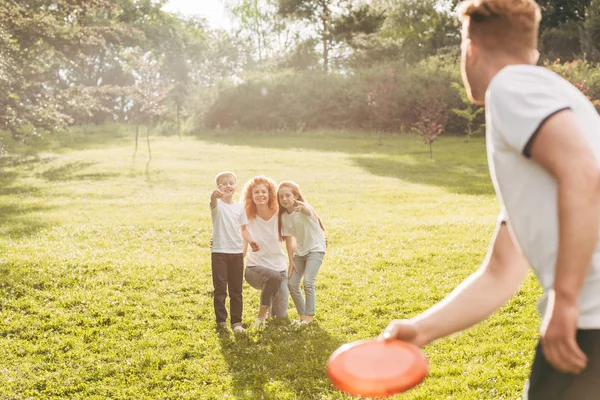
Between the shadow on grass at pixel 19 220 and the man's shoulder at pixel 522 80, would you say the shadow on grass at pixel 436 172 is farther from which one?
the man's shoulder at pixel 522 80

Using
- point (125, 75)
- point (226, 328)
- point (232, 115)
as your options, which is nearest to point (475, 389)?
point (226, 328)

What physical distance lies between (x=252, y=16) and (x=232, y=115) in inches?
729

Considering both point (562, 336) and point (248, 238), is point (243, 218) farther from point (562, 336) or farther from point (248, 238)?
point (562, 336)

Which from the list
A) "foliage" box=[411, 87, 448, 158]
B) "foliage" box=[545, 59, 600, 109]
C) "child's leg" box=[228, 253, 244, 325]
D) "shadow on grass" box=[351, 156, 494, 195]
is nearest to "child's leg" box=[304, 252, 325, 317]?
"child's leg" box=[228, 253, 244, 325]

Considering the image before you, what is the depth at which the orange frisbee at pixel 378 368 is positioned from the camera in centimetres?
163

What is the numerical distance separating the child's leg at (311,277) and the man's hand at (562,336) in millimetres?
4992

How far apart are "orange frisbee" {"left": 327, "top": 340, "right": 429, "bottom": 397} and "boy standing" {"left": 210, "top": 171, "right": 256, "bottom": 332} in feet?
14.7

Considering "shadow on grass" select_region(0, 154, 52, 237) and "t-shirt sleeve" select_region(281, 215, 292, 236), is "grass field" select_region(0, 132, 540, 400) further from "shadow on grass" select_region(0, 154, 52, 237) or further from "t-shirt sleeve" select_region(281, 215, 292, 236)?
"t-shirt sleeve" select_region(281, 215, 292, 236)

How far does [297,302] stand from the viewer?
6.46 meters

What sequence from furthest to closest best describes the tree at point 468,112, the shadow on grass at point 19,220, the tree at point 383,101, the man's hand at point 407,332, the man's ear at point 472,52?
the tree at point 383,101 < the tree at point 468,112 < the shadow on grass at point 19,220 < the man's hand at point 407,332 < the man's ear at point 472,52

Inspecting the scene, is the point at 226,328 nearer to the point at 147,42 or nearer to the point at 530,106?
the point at 530,106

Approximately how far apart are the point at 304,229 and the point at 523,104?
16.5 ft

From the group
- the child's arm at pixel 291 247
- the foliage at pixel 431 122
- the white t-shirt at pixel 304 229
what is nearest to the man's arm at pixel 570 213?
the white t-shirt at pixel 304 229

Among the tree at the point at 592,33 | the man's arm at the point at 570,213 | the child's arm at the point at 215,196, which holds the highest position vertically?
the tree at the point at 592,33
